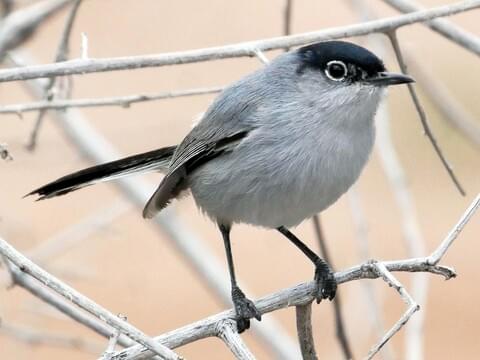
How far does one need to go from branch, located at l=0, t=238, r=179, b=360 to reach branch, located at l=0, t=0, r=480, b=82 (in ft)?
1.72

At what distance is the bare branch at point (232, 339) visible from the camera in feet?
6.21

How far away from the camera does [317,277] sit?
104 inches

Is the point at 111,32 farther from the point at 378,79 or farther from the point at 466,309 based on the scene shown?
the point at 378,79

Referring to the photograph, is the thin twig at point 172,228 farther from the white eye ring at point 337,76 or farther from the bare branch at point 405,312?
the bare branch at point 405,312

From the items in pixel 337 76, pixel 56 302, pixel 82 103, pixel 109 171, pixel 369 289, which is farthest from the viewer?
pixel 369 289

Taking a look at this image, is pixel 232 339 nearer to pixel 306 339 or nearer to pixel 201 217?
pixel 306 339

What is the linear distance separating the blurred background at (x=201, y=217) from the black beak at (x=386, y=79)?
234 centimetres

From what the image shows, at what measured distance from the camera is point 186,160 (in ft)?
9.39

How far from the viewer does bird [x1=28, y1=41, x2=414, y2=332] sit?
8.61ft

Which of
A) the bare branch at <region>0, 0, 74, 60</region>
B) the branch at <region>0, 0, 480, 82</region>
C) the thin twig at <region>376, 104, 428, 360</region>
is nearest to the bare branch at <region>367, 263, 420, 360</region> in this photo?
the branch at <region>0, 0, 480, 82</region>

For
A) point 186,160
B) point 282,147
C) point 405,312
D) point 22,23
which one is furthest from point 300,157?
point 22,23

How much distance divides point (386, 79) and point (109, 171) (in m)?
0.87

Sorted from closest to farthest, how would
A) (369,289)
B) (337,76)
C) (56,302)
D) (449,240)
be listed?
(449,240) → (56,302) → (337,76) → (369,289)

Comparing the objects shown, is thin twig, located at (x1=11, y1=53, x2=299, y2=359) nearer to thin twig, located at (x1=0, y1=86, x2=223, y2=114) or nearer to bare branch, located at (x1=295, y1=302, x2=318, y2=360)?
thin twig, located at (x1=0, y1=86, x2=223, y2=114)
